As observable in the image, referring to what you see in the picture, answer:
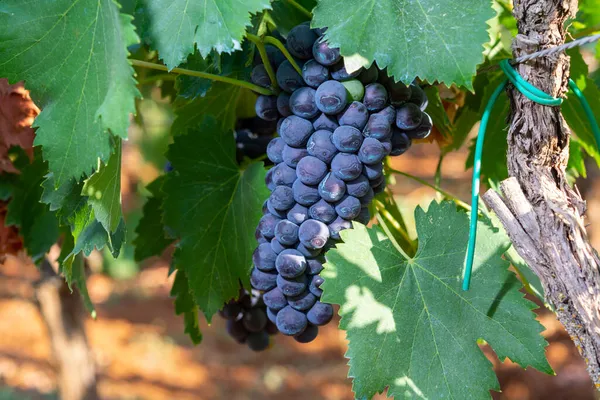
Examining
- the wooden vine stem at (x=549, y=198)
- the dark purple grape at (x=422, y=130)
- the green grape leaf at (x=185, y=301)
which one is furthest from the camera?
the green grape leaf at (x=185, y=301)

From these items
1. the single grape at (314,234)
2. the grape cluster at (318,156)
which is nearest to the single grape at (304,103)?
the grape cluster at (318,156)

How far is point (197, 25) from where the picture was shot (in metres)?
0.57

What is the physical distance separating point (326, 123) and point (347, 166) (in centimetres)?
5

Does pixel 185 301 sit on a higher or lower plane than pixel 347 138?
lower

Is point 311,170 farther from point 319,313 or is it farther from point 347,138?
point 319,313

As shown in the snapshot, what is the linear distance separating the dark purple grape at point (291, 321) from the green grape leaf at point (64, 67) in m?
0.24

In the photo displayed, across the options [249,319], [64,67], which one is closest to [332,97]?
[64,67]

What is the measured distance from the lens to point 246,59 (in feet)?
2.31

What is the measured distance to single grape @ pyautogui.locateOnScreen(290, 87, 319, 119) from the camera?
63 centimetres

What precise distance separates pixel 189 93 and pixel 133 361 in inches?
115

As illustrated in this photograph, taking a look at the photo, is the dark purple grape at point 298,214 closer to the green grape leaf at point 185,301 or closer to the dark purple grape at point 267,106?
the dark purple grape at point 267,106

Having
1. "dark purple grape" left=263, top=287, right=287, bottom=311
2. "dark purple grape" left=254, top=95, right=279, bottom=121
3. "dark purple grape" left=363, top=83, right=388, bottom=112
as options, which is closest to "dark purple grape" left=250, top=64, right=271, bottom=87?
"dark purple grape" left=254, top=95, right=279, bottom=121

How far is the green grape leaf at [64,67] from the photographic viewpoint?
1.88ft

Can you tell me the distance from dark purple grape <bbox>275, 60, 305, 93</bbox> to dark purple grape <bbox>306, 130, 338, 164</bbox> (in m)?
0.06
